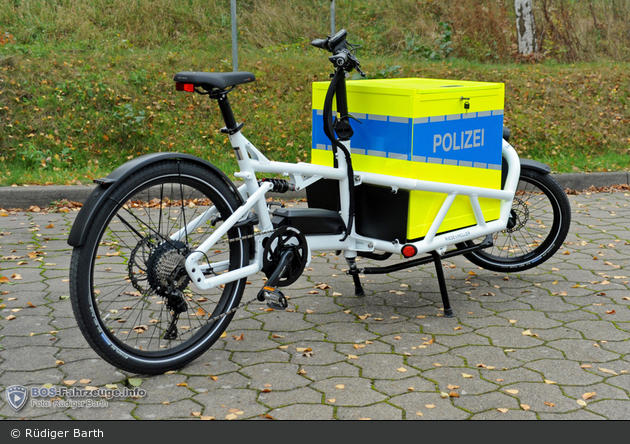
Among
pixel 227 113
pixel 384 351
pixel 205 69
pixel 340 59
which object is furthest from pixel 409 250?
pixel 205 69

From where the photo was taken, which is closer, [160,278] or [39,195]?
[160,278]

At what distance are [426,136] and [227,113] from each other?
3.62 feet

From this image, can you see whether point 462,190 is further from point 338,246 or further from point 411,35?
point 411,35

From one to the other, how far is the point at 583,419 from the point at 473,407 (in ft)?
1.50

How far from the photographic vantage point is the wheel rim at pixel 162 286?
3.37m

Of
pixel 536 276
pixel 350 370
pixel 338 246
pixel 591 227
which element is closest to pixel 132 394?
pixel 350 370

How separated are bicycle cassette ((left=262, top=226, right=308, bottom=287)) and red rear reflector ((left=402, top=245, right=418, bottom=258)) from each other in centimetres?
58

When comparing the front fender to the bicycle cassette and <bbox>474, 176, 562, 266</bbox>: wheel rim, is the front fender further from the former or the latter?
<bbox>474, 176, 562, 266</bbox>: wheel rim

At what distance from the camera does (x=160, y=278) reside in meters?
3.38

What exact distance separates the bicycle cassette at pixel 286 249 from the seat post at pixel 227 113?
577 mm

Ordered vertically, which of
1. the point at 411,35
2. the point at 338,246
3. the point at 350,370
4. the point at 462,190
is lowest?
the point at 350,370

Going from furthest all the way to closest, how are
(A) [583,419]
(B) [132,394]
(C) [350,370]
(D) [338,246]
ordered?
(D) [338,246], (C) [350,370], (B) [132,394], (A) [583,419]

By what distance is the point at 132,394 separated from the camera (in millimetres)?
3209

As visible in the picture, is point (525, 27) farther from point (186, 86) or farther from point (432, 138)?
point (186, 86)
